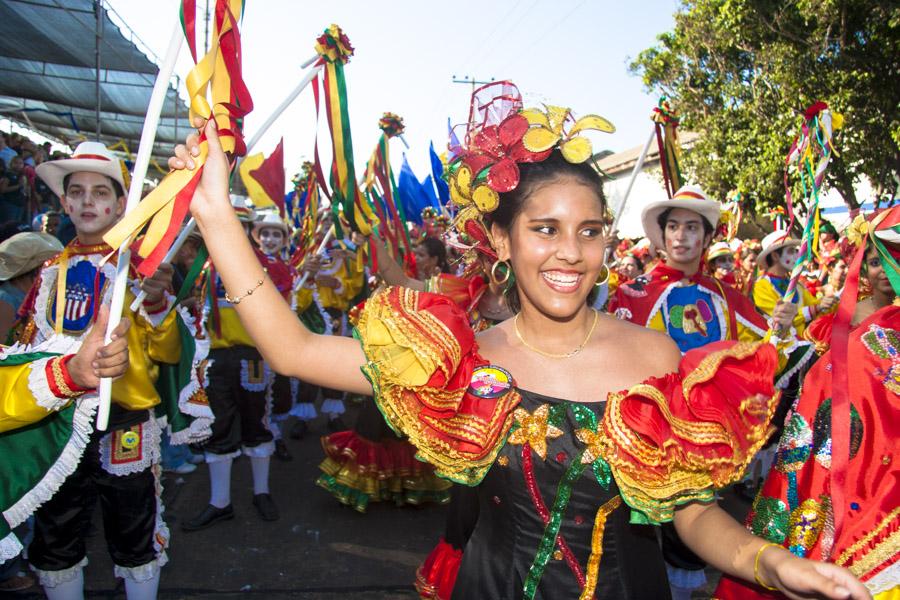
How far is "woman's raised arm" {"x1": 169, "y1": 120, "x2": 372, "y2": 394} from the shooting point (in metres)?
1.56

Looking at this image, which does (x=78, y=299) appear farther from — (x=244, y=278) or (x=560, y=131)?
(x=560, y=131)

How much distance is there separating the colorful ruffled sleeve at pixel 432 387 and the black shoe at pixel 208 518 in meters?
3.55

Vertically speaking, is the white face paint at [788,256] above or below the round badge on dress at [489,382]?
above

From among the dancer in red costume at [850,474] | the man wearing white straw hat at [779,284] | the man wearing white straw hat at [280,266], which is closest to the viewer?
the dancer in red costume at [850,474]

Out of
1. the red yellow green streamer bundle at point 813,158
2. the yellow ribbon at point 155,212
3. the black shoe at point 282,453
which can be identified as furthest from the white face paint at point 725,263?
the yellow ribbon at point 155,212

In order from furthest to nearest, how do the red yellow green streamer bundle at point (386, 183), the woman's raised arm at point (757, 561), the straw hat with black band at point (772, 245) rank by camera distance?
1. the straw hat with black band at point (772, 245)
2. the red yellow green streamer bundle at point (386, 183)
3. the woman's raised arm at point (757, 561)

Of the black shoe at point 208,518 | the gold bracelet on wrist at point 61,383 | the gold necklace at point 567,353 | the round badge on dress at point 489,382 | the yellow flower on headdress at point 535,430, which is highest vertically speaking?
the gold necklace at point 567,353

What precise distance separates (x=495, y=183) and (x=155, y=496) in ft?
8.15

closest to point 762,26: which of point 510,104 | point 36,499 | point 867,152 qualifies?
point 867,152

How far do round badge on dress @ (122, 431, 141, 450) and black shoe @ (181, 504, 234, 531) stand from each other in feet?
5.25

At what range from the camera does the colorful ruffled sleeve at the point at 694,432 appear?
1648mm

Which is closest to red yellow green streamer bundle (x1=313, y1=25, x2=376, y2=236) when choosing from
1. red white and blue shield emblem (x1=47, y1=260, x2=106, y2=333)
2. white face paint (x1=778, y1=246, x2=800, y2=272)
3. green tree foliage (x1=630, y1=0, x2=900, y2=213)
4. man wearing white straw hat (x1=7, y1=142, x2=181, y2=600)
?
man wearing white straw hat (x1=7, y1=142, x2=181, y2=600)

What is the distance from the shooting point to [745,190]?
14.2m

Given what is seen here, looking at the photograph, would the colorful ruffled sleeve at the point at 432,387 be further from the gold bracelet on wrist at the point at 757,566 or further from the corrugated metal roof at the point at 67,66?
the corrugated metal roof at the point at 67,66
